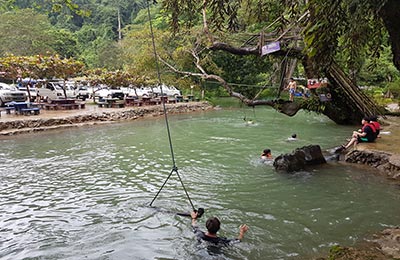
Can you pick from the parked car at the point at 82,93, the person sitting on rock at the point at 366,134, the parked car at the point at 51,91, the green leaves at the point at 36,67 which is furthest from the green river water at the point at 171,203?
the parked car at the point at 82,93

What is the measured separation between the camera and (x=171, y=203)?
7633 millimetres

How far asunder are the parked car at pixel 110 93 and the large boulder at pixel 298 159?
24.7m

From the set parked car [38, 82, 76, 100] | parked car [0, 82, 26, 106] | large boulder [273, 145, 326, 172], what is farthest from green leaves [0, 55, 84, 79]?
large boulder [273, 145, 326, 172]

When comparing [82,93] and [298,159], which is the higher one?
[82,93]

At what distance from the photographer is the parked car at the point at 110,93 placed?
107 ft

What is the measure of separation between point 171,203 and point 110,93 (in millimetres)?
27188

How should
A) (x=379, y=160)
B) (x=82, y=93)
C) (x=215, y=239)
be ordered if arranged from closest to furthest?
(x=215, y=239) → (x=379, y=160) → (x=82, y=93)

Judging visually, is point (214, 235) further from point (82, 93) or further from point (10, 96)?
point (82, 93)

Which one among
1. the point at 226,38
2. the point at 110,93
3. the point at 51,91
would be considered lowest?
the point at 110,93

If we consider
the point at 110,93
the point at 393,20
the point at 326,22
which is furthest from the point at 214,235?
the point at 110,93

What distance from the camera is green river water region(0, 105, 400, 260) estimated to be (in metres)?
5.64

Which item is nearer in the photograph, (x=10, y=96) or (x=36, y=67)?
(x=36, y=67)

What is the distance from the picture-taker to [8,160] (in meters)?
11.8

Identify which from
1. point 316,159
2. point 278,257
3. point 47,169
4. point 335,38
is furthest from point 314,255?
point 47,169
